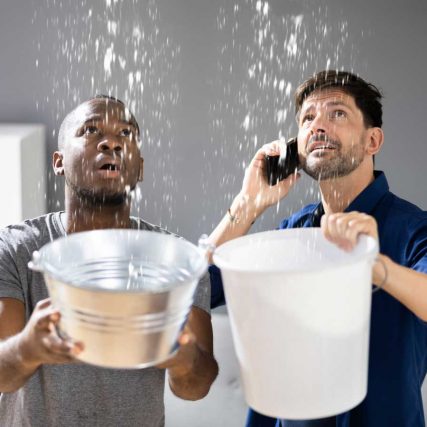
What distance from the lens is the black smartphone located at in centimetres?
203

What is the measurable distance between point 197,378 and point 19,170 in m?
1.07

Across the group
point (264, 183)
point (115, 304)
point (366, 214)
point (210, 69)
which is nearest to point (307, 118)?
point (264, 183)

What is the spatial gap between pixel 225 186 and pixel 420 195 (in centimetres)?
58

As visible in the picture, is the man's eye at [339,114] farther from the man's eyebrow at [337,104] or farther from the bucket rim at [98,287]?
the bucket rim at [98,287]

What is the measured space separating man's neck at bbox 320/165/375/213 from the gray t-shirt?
410 millimetres

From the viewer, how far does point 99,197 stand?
1708mm

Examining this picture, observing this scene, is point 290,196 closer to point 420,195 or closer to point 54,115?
point 420,195

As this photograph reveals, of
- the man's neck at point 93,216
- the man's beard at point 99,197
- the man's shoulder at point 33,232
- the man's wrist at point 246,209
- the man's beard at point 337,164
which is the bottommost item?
the man's wrist at point 246,209

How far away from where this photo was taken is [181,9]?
258cm

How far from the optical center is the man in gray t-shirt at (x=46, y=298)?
1.59m

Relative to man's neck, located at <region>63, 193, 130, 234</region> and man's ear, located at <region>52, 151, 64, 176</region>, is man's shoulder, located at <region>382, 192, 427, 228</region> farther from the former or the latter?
man's ear, located at <region>52, 151, 64, 176</region>

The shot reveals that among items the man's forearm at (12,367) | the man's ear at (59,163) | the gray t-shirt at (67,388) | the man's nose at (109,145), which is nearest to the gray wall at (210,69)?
the man's ear at (59,163)

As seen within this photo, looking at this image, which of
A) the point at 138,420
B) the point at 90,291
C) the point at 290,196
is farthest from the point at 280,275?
the point at 290,196

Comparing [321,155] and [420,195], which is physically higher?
[321,155]
